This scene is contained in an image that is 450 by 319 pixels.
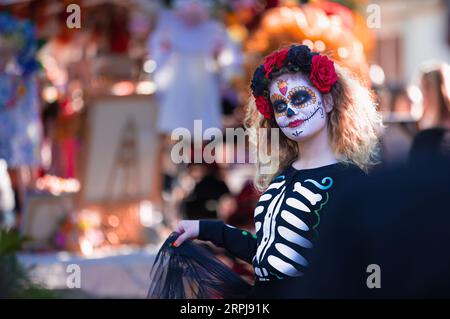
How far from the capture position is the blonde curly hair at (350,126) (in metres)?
2.82

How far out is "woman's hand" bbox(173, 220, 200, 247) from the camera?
2.90 metres

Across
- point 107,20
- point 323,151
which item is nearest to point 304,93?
point 323,151

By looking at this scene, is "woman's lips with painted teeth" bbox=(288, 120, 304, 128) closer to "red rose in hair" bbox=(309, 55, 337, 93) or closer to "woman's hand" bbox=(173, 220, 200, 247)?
"red rose in hair" bbox=(309, 55, 337, 93)

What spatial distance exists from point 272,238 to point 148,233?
4506mm

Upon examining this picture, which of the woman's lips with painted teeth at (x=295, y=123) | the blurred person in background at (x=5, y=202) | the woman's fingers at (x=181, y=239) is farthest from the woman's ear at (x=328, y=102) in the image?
the blurred person in background at (x=5, y=202)

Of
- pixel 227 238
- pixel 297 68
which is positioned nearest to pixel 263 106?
pixel 297 68

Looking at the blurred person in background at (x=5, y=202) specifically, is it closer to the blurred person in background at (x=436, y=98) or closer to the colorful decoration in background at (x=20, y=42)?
the colorful decoration in background at (x=20, y=42)

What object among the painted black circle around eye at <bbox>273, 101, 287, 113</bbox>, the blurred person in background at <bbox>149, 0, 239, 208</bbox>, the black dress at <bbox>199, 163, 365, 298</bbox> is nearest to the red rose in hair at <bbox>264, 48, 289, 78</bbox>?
the painted black circle around eye at <bbox>273, 101, 287, 113</bbox>

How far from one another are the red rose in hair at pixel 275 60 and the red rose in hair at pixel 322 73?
107 mm

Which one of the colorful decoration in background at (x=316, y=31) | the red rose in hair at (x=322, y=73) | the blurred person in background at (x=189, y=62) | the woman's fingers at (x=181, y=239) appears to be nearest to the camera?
the red rose in hair at (x=322, y=73)

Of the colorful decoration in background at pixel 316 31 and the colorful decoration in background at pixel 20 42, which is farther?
the colorful decoration in background at pixel 20 42

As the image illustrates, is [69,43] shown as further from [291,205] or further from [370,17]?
[291,205]

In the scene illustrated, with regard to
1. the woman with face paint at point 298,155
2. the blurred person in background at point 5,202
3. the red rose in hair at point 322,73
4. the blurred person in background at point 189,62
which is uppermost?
the blurred person in background at point 189,62

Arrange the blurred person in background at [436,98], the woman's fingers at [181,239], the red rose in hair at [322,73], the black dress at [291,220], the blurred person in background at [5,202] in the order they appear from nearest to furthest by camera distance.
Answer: the black dress at [291,220]
the red rose in hair at [322,73]
the woman's fingers at [181,239]
the blurred person in background at [436,98]
the blurred person in background at [5,202]
